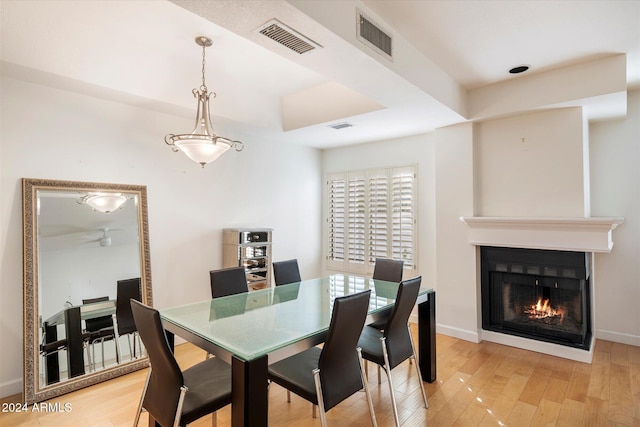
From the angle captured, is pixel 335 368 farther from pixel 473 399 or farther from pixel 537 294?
pixel 537 294

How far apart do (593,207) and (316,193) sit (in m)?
3.72

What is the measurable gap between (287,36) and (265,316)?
1.83 m

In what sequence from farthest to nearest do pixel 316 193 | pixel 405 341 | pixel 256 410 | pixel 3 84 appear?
pixel 316 193, pixel 3 84, pixel 405 341, pixel 256 410

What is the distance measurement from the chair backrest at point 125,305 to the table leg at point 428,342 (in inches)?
110

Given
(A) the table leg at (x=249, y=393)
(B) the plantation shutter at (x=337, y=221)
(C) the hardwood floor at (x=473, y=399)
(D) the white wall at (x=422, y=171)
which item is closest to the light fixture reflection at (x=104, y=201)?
(C) the hardwood floor at (x=473, y=399)

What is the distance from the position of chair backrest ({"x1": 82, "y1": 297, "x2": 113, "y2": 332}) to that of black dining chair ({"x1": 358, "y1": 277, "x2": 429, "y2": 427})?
240 cm

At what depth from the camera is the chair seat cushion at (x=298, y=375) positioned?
1.92 m

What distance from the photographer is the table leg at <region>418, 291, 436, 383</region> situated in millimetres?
2984

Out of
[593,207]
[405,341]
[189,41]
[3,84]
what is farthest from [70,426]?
[593,207]

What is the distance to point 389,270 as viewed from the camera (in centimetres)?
375

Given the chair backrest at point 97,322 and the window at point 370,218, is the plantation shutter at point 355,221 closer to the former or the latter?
the window at point 370,218

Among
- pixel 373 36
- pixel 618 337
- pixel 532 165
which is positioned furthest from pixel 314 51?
pixel 618 337

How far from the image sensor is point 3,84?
2766 millimetres

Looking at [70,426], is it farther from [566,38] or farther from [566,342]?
→ [566,38]
